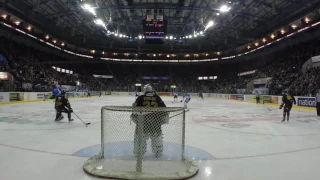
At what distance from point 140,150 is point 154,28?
14848 millimetres

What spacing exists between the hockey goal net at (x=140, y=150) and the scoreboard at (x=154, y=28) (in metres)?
13.0

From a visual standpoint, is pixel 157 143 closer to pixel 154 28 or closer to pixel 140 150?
pixel 140 150

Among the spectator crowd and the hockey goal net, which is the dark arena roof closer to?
the spectator crowd

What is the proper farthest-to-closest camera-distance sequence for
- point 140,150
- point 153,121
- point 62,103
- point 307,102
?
point 307,102, point 62,103, point 153,121, point 140,150

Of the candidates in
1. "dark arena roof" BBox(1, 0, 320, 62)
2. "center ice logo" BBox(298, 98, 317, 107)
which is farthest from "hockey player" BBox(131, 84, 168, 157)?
"center ice logo" BBox(298, 98, 317, 107)

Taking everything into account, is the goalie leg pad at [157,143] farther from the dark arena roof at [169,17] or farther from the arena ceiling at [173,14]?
the arena ceiling at [173,14]

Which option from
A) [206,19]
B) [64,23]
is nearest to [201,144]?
[206,19]

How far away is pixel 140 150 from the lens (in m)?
3.80

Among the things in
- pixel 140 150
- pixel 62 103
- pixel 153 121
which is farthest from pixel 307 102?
pixel 140 150

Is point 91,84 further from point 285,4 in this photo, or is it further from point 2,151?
point 2,151

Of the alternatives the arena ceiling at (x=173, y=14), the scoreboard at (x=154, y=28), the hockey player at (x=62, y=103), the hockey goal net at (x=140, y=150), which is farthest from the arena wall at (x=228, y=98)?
the hockey goal net at (x=140, y=150)

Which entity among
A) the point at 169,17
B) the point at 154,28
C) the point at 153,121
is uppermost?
the point at 169,17

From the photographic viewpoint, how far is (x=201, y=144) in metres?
5.91

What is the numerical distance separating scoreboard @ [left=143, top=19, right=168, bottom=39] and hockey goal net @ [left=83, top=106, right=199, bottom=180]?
12981mm
